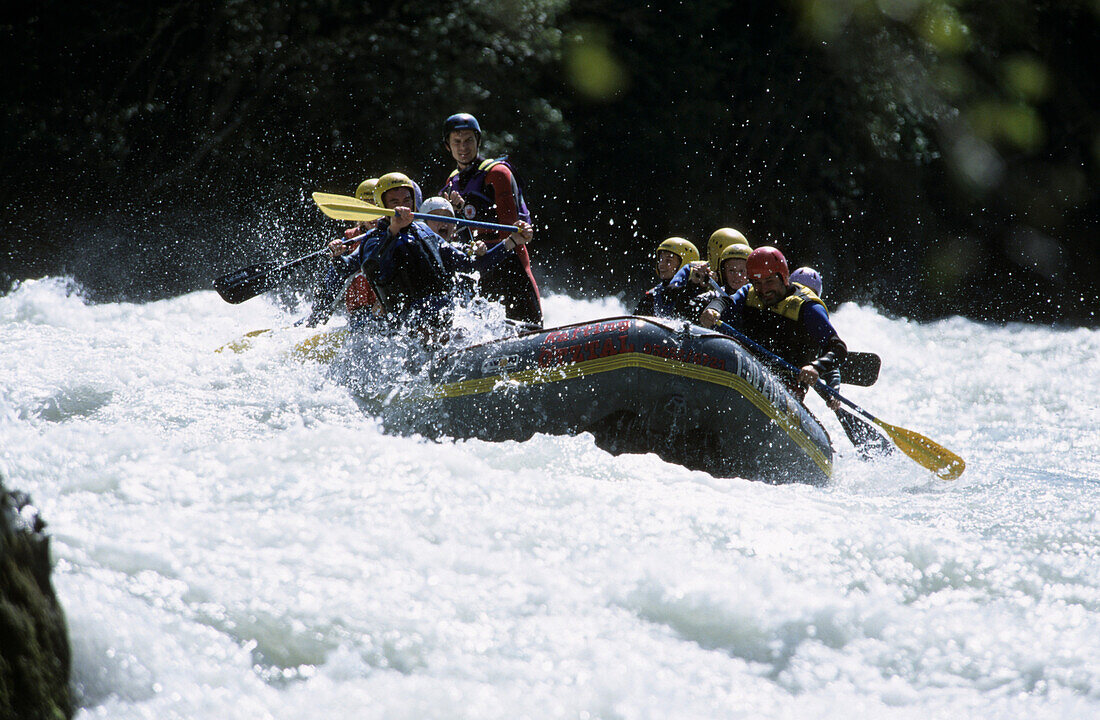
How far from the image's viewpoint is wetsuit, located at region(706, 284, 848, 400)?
5.12 m

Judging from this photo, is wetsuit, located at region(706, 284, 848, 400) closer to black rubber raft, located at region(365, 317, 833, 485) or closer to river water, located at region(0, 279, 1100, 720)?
black rubber raft, located at region(365, 317, 833, 485)

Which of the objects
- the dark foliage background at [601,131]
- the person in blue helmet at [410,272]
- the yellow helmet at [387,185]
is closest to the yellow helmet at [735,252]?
the person in blue helmet at [410,272]

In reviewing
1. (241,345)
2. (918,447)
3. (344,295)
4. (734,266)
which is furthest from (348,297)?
(918,447)

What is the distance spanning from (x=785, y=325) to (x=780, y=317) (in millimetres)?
53

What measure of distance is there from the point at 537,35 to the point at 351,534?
32.8ft

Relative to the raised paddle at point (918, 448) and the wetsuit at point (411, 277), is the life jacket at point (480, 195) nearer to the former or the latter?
the wetsuit at point (411, 277)

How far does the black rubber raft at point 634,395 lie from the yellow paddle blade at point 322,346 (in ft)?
2.58

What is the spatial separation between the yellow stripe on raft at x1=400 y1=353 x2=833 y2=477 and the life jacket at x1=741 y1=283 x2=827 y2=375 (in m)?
0.69

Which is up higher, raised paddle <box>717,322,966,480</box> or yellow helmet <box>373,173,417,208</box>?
yellow helmet <box>373,173,417,208</box>

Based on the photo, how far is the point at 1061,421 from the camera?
7.88 m

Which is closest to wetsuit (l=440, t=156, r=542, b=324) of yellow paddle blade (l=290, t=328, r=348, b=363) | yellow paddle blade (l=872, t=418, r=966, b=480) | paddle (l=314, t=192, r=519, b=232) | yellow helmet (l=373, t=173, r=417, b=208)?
paddle (l=314, t=192, r=519, b=232)

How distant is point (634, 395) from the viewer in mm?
4348

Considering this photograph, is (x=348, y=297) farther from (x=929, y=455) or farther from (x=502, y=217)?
(x=929, y=455)

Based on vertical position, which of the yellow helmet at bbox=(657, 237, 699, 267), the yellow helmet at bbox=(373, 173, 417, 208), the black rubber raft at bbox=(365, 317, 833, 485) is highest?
the yellow helmet at bbox=(657, 237, 699, 267)
